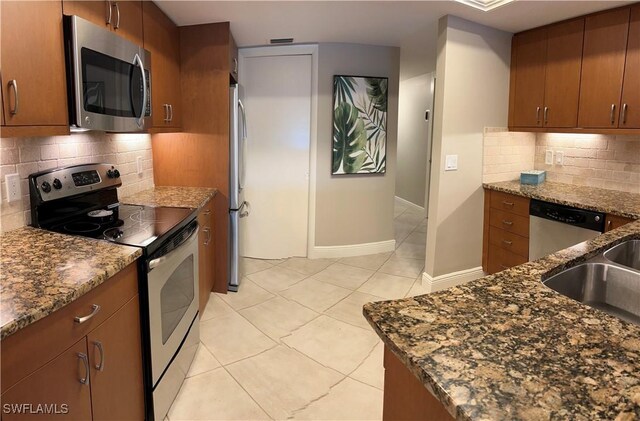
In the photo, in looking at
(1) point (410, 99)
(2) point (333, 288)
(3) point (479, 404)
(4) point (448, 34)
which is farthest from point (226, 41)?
(1) point (410, 99)

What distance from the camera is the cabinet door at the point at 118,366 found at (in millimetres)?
1349

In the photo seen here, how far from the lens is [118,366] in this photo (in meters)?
1.49

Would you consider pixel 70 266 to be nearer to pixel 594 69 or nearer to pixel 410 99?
pixel 594 69

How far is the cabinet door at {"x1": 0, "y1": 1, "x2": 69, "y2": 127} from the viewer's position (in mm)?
1391

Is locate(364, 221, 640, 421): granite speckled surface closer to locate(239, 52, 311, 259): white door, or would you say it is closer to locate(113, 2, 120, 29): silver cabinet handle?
locate(113, 2, 120, 29): silver cabinet handle

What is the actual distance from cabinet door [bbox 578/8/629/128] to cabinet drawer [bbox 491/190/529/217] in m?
0.72

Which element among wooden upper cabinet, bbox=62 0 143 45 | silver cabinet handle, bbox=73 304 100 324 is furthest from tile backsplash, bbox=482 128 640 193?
silver cabinet handle, bbox=73 304 100 324

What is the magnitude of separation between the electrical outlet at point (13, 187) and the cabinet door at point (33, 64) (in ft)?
1.17

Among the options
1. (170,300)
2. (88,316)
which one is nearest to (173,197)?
(170,300)

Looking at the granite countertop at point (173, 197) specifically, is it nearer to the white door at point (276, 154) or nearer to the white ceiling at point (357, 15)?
the white door at point (276, 154)

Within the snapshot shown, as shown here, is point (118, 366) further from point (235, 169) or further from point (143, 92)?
point (235, 169)

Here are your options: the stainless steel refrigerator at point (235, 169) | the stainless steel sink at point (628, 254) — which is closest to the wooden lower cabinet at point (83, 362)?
the stainless steel refrigerator at point (235, 169)

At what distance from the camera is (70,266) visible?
1.36m

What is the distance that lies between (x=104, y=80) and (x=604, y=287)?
2318 mm
